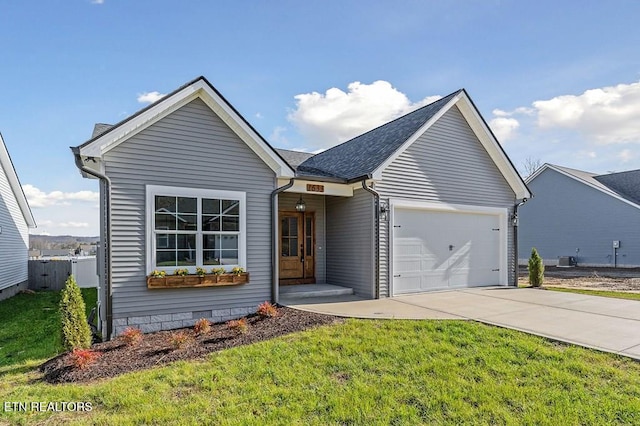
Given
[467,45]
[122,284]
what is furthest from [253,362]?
[467,45]

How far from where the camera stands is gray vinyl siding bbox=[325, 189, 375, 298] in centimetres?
909

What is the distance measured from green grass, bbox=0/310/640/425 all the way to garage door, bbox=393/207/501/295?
4.08m

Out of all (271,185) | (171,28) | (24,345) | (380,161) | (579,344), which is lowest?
(24,345)

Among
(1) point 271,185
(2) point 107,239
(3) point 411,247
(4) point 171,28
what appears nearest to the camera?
(2) point 107,239

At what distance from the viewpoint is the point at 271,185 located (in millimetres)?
8047

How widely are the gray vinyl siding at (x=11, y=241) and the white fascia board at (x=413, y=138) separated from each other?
43.2ft

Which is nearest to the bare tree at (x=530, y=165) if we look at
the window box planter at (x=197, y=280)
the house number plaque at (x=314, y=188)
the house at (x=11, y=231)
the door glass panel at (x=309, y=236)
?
the door glass panel at (x=309, y=236)

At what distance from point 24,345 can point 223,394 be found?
5005 mm

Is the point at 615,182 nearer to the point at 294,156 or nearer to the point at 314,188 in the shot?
the point at 294,156

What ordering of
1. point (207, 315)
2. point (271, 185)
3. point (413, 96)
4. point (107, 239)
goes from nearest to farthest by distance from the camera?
point (107, 239), point (207, 315), point (271, 185), point (413, 96)

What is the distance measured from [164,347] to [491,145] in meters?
10.3

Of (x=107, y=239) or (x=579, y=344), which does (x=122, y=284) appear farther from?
(x=579, y=344)

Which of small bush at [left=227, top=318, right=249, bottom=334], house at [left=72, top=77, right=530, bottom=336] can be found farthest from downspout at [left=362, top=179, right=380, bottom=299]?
small bush at [left=227, top=318, right=249, bottom=334]

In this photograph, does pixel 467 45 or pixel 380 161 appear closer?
pixel 380 161
